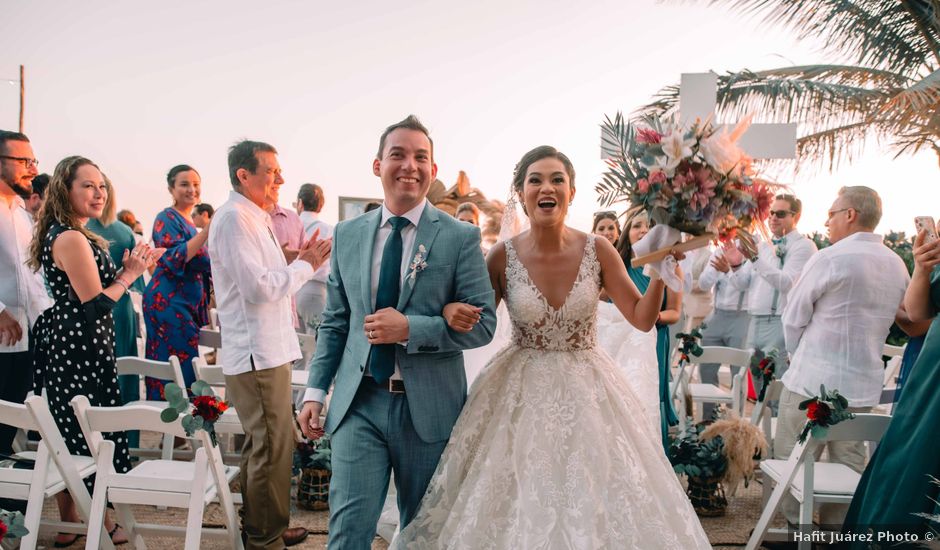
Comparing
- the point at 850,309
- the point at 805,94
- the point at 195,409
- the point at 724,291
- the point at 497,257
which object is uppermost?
the point at 805,94

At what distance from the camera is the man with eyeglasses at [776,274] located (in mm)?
6359

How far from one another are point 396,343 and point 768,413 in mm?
4192

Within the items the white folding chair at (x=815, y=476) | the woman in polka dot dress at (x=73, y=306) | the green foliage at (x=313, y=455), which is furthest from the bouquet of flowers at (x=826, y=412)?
the woman in polka dot dress at (x=73, y=306)

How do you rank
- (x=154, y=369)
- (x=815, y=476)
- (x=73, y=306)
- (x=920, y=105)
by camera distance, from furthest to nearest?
(x=920, y=105), (x=154, y=369), (x=73, y=306), (x=815, y=476)

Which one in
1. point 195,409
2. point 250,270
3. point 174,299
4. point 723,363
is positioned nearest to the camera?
point 195,409

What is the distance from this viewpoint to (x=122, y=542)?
3.78 meters

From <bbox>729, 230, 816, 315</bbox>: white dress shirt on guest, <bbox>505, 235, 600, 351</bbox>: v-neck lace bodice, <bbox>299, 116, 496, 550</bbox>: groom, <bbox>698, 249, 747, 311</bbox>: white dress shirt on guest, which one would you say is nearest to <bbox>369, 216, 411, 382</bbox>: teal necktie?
<bbox>299, 116, 496, 550</bbox>: groom

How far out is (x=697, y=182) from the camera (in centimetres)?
237

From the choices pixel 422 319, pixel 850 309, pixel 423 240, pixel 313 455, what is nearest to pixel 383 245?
pixel 423 240

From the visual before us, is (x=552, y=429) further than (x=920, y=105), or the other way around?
(x=920, y=105)

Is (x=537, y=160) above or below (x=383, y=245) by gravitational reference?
above

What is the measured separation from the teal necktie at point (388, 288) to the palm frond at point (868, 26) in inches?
439

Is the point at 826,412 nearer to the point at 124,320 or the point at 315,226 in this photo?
the point at 124,320

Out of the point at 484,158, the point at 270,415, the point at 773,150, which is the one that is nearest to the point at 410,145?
the point at 270,415
